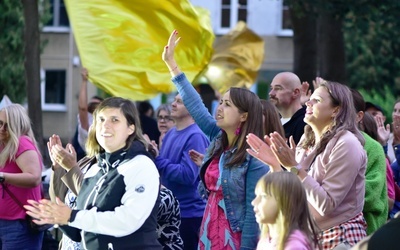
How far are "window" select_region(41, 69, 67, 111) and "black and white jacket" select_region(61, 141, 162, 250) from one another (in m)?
36.3

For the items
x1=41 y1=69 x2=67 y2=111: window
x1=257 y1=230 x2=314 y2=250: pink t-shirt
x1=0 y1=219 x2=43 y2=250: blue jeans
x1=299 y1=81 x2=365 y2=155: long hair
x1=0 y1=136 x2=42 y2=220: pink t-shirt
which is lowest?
x1=41 y1=69 x2=67 y2=111: window

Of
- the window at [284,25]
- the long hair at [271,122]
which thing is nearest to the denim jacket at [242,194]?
the long hair at [271,122]

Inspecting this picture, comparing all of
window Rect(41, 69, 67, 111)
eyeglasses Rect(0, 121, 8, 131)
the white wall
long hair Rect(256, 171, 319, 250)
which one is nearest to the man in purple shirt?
eyeglasses Rect(0, 121, 8, 131)

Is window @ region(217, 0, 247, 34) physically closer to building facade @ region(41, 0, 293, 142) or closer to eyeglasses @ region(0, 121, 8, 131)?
building facade @ region(41, 0, 293, 142)

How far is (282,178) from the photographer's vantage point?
6.29 meters

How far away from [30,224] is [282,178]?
416 centimetres

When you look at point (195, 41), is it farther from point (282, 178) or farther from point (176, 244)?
point (282, 178)

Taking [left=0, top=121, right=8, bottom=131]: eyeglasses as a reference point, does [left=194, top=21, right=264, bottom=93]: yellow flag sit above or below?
below

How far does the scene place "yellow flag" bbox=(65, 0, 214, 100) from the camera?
14031 mm

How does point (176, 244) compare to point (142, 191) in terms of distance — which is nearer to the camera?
point (142, 191)

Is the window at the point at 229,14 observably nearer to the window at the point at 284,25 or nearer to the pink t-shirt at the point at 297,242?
the window at the point at 284,25

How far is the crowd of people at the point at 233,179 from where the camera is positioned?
6.94 meters

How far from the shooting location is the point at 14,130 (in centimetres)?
1003

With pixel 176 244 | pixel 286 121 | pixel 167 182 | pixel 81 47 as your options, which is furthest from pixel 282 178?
pixel 81 47
